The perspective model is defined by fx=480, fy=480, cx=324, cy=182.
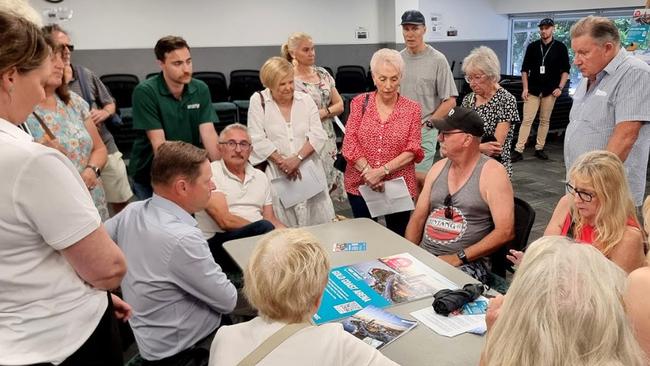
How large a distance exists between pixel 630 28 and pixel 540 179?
361cm

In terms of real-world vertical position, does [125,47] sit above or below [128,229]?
above

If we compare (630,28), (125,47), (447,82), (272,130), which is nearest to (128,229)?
(272,130)

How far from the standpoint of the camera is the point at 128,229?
1.90 metres

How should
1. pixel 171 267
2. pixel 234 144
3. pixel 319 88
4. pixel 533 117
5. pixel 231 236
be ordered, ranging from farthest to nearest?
1. pixel 533 117
2. pixel 319 88
3. pixel 234 144
4. pixel 231 236
5. pixel 171 267

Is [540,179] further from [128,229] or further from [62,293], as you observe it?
[62,293]

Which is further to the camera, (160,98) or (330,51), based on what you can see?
(330,51)

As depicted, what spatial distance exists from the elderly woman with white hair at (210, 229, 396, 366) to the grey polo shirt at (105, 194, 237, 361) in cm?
56

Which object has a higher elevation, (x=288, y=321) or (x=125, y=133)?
(x=288, y=321)

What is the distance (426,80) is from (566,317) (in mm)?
3106

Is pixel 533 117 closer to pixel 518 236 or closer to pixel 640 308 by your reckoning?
pixel 518 236

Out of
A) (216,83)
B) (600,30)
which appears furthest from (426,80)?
(216,83)

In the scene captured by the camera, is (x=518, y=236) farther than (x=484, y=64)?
No

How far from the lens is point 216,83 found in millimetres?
7527

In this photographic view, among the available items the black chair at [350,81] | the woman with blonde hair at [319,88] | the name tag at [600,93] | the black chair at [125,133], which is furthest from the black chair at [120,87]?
the name tag at [600,93]
